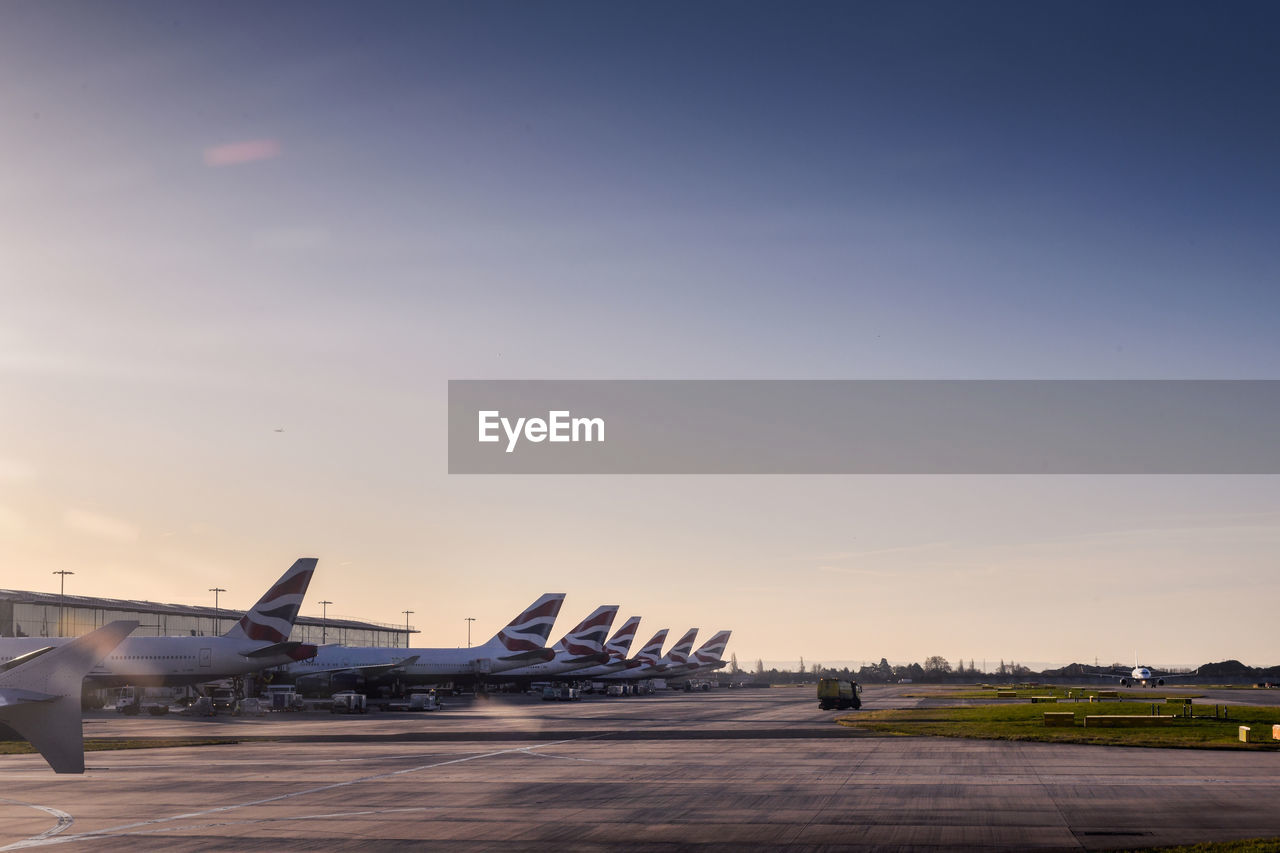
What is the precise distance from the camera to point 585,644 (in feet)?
418

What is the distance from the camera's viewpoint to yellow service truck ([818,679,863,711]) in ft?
298

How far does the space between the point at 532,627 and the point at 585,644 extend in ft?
52.3

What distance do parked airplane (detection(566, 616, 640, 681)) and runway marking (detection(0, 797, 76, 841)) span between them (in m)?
118

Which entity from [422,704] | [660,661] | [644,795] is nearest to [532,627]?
[422,704]

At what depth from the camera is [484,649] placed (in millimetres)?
113000

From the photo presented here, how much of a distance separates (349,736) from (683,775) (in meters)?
28.2

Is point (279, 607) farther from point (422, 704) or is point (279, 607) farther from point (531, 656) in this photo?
point (531, 656)

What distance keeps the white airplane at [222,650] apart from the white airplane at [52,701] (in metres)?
60.9

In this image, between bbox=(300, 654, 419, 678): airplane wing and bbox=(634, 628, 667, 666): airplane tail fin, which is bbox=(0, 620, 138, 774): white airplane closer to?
bbox=(300, 654, 419, 678): airplane wing

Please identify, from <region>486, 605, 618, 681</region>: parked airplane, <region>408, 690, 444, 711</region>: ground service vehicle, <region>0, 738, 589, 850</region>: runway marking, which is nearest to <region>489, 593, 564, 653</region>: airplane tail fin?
<region>486, 605, 618, 681</region>: parked airplane

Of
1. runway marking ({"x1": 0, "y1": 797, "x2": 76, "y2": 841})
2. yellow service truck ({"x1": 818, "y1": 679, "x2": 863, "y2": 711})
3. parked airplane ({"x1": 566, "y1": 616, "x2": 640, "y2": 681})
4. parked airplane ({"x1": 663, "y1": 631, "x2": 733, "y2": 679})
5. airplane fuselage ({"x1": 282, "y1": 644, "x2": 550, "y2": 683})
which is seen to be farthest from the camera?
parked airplane ({"x1": 663, "y1": 631, "x2": 733, "y2": 679})

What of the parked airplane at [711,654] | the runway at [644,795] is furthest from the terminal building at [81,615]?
the runway at [644,795]

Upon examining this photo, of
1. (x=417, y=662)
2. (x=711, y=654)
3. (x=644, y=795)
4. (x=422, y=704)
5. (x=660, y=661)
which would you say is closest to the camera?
(x=644, y=795)

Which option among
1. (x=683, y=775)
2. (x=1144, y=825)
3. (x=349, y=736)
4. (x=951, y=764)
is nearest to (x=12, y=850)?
A: (x=683, y=775)
